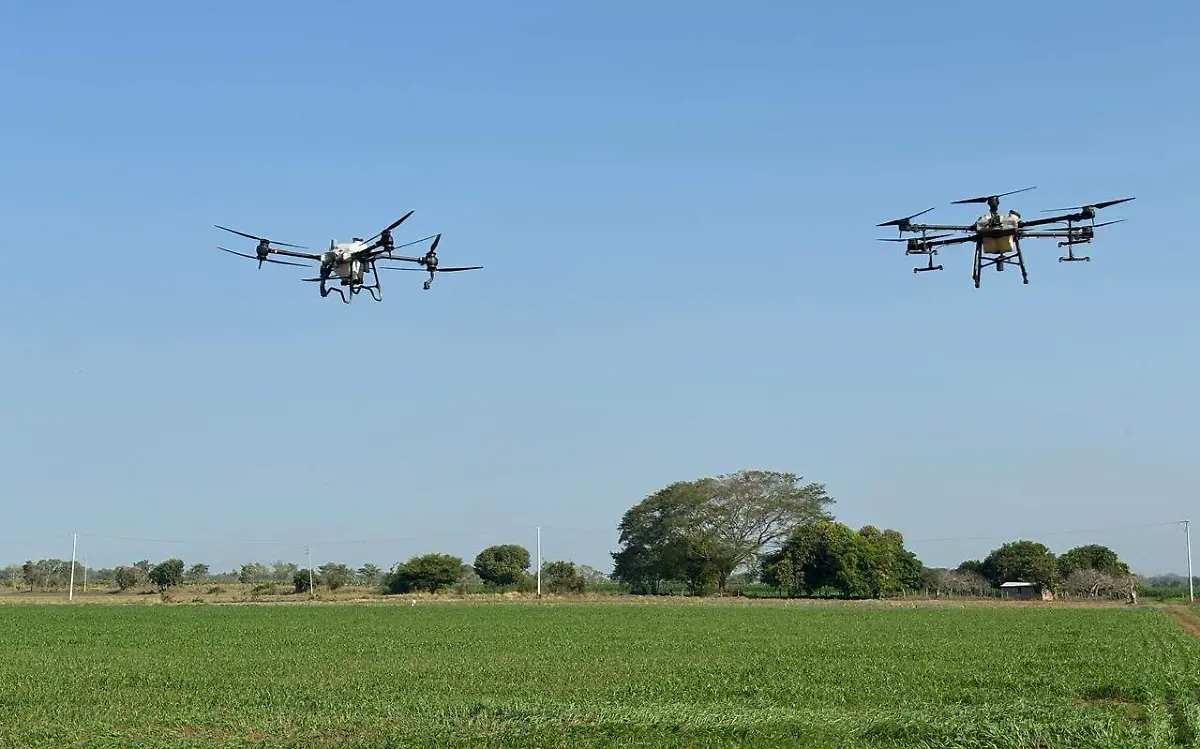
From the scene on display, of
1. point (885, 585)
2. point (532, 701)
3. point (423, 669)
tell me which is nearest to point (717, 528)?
point (885, 585)

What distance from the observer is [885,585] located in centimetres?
10319

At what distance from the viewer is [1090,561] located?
12569 cm

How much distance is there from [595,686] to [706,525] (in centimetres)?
9025

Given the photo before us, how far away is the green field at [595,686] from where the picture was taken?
63.1 feet

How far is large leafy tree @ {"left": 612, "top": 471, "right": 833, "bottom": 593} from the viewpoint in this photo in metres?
114

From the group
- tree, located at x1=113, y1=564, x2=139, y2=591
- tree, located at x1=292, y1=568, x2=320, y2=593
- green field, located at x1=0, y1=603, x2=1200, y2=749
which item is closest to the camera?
green field, located at x1=0, y1=603, x2=1200, y2=749

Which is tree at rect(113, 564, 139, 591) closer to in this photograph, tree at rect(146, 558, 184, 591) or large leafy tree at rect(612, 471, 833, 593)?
tree at rect(146, 558, 184, 591)

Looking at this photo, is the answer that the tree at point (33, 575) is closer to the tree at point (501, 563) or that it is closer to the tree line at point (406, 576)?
the tree line at point (406, 576)

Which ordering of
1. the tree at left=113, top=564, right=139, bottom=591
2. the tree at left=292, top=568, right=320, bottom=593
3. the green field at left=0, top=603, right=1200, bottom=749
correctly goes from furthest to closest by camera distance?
the tree at left=113, top=564, right=139, bottom=591 → the tree at left=292, top=568, right=320, bottom=593 → the green field at left=0, top=603, right=1200, bottom=749

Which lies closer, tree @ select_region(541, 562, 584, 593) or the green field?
the green field

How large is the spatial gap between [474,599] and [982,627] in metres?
49.0

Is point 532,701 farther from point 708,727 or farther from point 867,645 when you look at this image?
point 867,645

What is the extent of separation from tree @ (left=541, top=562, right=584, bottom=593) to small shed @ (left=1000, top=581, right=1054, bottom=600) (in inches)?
1678

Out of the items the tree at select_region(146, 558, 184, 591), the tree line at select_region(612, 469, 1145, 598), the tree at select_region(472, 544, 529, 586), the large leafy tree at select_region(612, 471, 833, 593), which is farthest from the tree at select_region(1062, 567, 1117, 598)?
the tree at select_region(146, 558, 184, 591)
